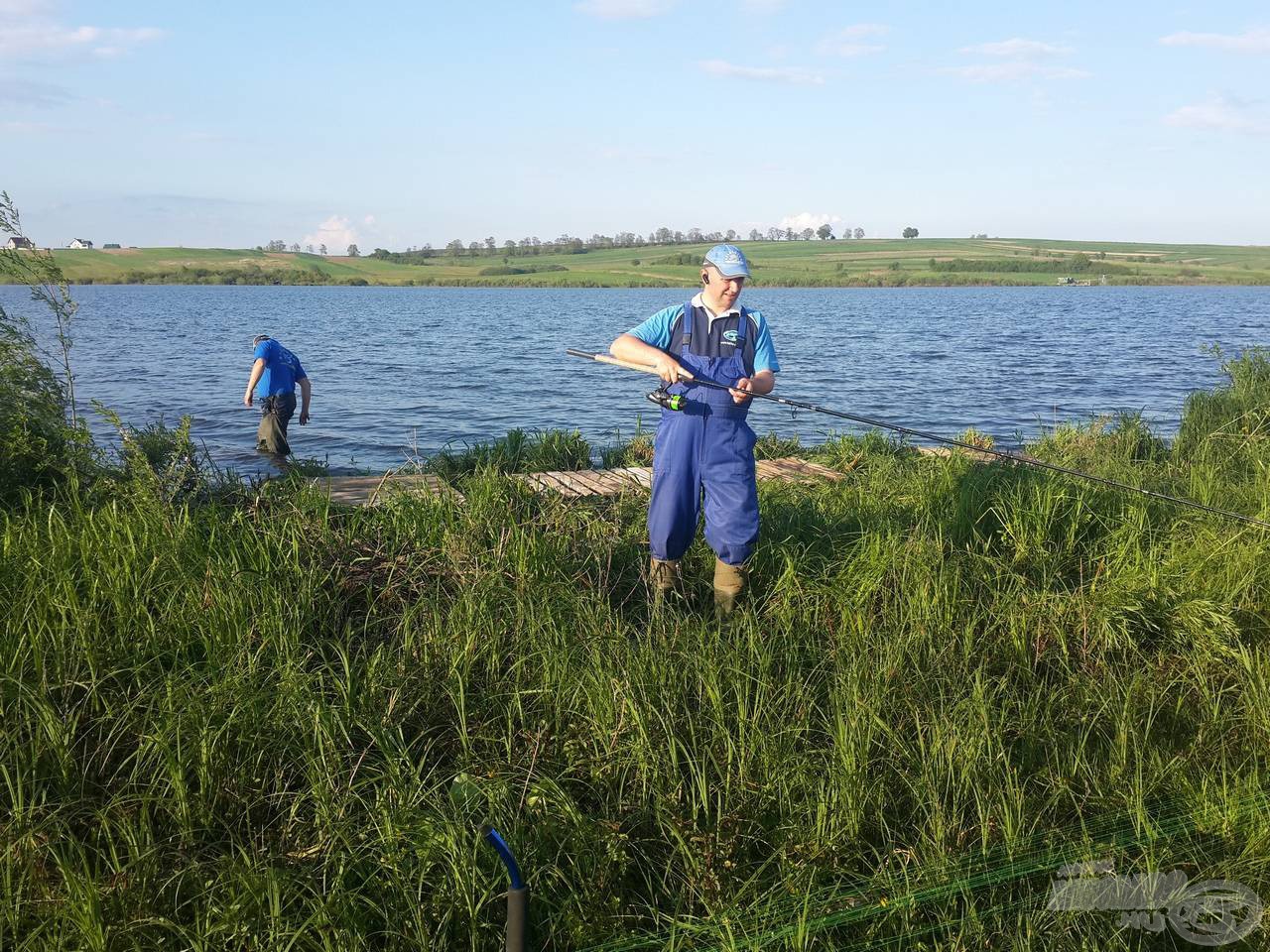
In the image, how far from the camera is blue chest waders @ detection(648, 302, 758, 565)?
4863 mm

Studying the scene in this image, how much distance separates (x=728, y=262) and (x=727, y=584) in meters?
1.69

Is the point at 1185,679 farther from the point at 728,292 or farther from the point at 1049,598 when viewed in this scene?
the point at 728,292

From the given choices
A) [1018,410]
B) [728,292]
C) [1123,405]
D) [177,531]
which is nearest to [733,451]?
[728,292]

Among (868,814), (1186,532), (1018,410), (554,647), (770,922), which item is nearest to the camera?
(770,922)

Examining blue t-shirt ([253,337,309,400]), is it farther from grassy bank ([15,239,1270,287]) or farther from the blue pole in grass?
grassy bank ([15,239,1270,287])

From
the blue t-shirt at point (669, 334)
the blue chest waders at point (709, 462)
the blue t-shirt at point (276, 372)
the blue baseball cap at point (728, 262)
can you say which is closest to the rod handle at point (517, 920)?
the blue chest waders at point (709, 462)

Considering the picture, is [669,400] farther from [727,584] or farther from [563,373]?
[563,373]

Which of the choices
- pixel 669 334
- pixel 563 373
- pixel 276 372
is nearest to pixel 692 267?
pixel 563 373

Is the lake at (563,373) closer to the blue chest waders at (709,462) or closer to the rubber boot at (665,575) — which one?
the rubber boot at (665,575)

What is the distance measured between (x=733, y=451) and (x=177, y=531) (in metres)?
2.75

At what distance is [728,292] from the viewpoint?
490 centimetres

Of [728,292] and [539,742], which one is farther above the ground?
[728,292]

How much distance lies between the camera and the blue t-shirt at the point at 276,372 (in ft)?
38.2

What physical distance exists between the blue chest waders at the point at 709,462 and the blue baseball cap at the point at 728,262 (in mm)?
308
